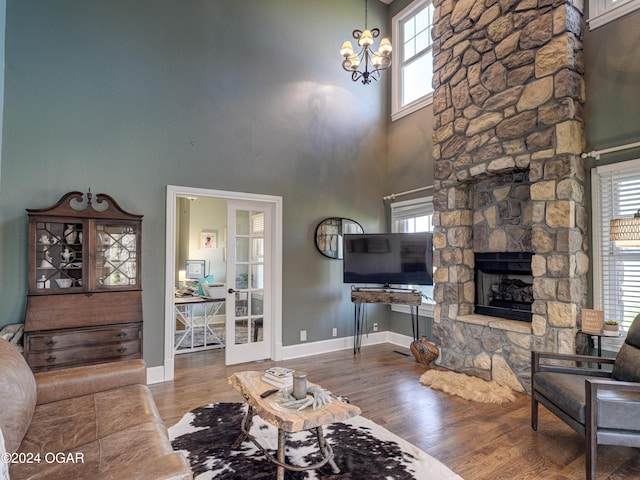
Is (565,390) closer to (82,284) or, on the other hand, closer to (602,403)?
(602,403)

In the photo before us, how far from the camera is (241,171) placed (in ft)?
15.0

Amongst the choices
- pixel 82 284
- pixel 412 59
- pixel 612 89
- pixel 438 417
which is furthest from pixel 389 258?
pixel 82 284

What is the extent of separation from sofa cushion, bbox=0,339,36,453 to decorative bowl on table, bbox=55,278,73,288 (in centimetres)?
152

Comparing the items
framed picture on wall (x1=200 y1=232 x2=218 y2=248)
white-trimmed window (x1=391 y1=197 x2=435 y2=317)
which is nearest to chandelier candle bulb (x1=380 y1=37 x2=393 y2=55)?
white-trimmed window (x1=391 y1=197 x2=435 y2=317)

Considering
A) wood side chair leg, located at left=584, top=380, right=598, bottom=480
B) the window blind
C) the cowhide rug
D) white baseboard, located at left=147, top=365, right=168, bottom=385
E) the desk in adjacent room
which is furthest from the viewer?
the desk in adjacent room

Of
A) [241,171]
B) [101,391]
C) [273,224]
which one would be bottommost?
[101,391]

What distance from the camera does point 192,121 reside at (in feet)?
14.0

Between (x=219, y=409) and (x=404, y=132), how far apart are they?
466 centimetres

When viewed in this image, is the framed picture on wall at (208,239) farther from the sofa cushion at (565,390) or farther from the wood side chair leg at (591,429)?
the wood side chair leg at (591,429)

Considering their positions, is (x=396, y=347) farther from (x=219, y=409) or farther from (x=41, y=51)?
(x=41, y=51)

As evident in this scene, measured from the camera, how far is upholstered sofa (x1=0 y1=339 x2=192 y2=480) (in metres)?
1.46

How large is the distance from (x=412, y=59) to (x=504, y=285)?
3821 mm

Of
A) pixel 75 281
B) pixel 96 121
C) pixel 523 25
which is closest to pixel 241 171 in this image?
pixel 96 121

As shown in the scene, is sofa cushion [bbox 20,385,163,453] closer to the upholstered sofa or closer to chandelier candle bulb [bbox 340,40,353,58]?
the upholstered sofa
